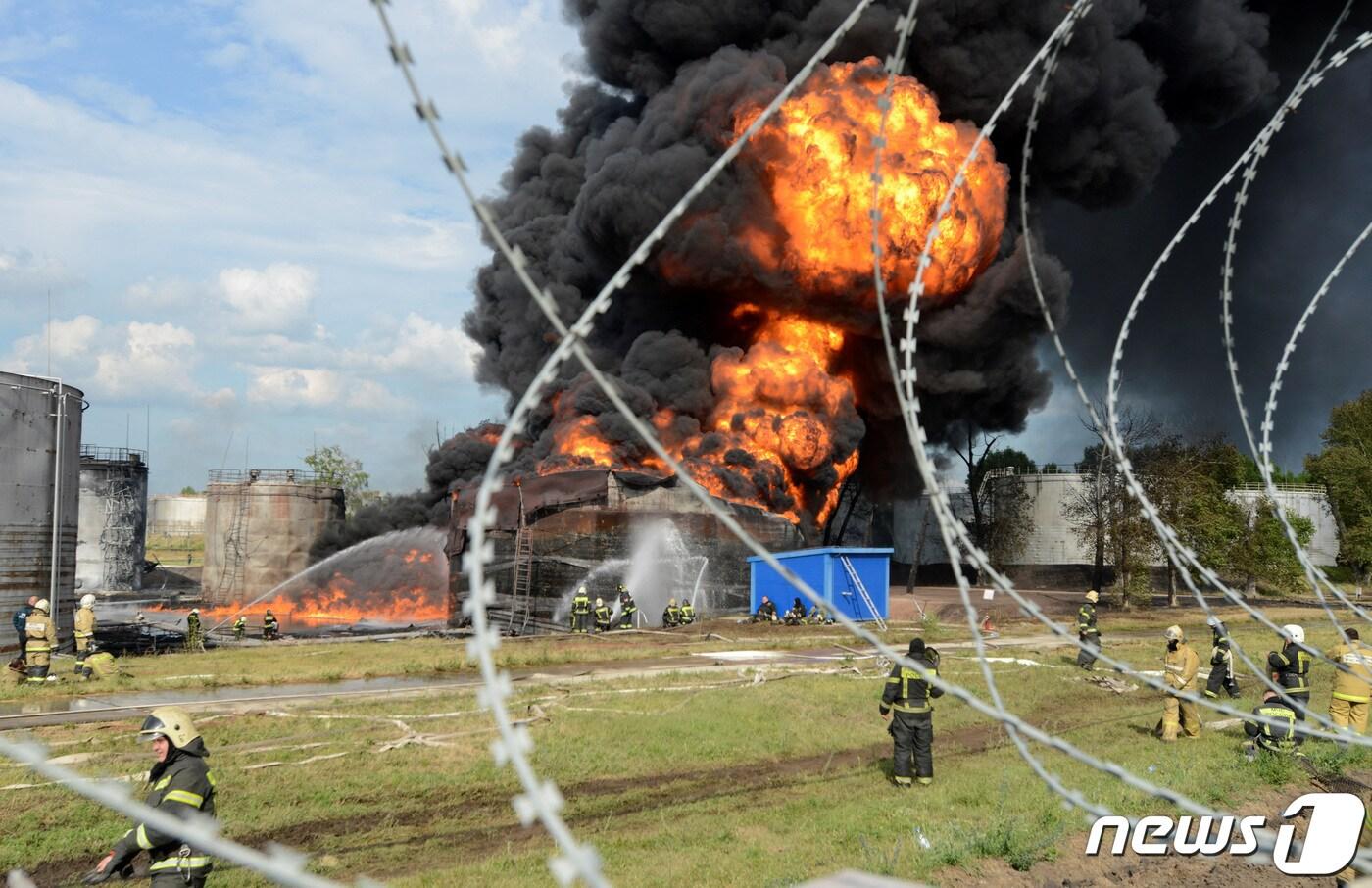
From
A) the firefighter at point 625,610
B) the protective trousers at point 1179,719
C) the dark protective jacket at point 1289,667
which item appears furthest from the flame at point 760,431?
the dark protective jacket at point 1289,667

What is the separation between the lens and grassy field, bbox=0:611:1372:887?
325 inches

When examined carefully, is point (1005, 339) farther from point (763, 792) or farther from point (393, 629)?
point (763, 792)

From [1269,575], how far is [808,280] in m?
25.8

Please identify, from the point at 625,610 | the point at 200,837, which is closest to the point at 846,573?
the point at 625,610

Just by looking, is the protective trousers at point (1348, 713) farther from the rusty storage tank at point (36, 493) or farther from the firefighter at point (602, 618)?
the rusty storage tank at point (36, 493)

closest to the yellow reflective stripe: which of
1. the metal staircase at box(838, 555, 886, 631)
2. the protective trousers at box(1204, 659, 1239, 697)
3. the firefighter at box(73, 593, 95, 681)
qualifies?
the firefighter at box(73, 593, 95, 681)

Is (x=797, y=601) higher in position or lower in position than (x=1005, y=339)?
lower

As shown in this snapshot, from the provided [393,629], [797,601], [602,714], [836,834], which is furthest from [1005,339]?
[836,834]

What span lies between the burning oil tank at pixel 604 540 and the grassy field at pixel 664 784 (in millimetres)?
16804

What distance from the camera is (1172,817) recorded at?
9578mm

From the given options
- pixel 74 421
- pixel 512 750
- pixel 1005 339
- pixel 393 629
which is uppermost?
pixel 1005 339

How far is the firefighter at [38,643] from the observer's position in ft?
Answer: 56.5

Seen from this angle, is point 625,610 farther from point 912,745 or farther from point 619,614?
point 912,745

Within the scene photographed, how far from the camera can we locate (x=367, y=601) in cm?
4528
